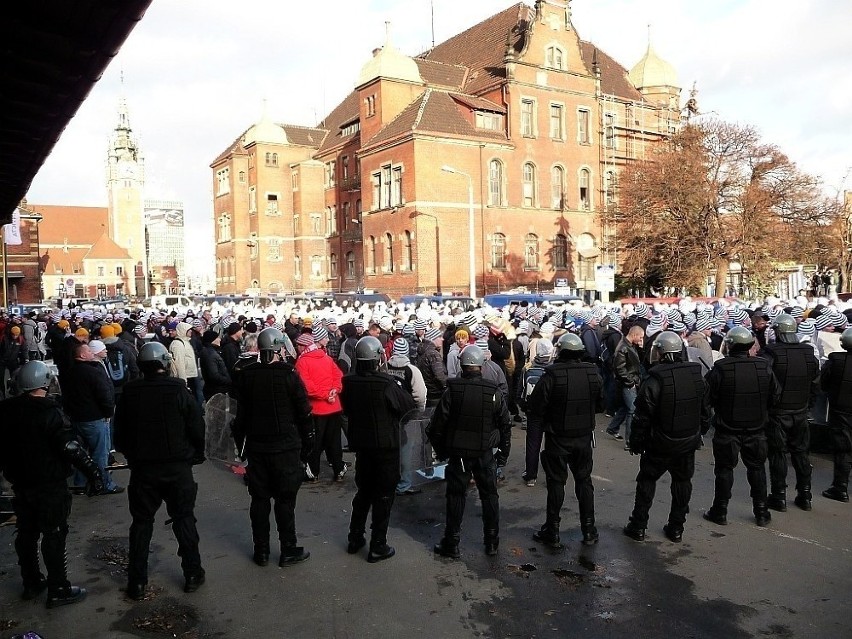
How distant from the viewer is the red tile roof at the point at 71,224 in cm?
11525

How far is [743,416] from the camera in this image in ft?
22.3

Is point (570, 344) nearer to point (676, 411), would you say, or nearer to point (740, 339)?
point (676, 411)

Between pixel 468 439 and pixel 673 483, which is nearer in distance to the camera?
pixel 468 439

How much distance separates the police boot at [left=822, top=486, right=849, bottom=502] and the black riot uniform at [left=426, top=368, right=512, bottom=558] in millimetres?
4075

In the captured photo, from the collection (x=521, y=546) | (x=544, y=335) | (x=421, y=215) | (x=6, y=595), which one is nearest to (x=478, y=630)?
(x=521, y=546)

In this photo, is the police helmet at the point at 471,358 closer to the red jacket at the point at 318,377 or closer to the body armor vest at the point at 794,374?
the red jacket at the point at 318,377

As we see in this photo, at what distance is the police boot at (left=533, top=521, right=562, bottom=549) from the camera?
6523 mm

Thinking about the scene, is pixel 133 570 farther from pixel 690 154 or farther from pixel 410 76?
pixel 410 76

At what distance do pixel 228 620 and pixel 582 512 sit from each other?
3.29 meters

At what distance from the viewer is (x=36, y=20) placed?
13.4ft

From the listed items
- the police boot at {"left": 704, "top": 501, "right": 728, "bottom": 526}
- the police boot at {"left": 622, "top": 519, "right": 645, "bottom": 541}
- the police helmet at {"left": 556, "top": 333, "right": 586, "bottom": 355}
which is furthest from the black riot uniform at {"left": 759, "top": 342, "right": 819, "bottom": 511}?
the police helmet at {"left": 556, "top": 333, "right": 586, "bottom": 355}

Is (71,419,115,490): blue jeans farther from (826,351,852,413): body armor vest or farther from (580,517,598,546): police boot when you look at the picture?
(826,351,852,413): body armor vest

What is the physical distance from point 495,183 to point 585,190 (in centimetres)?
841

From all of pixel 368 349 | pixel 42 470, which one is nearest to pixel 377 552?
pixel 368 349
